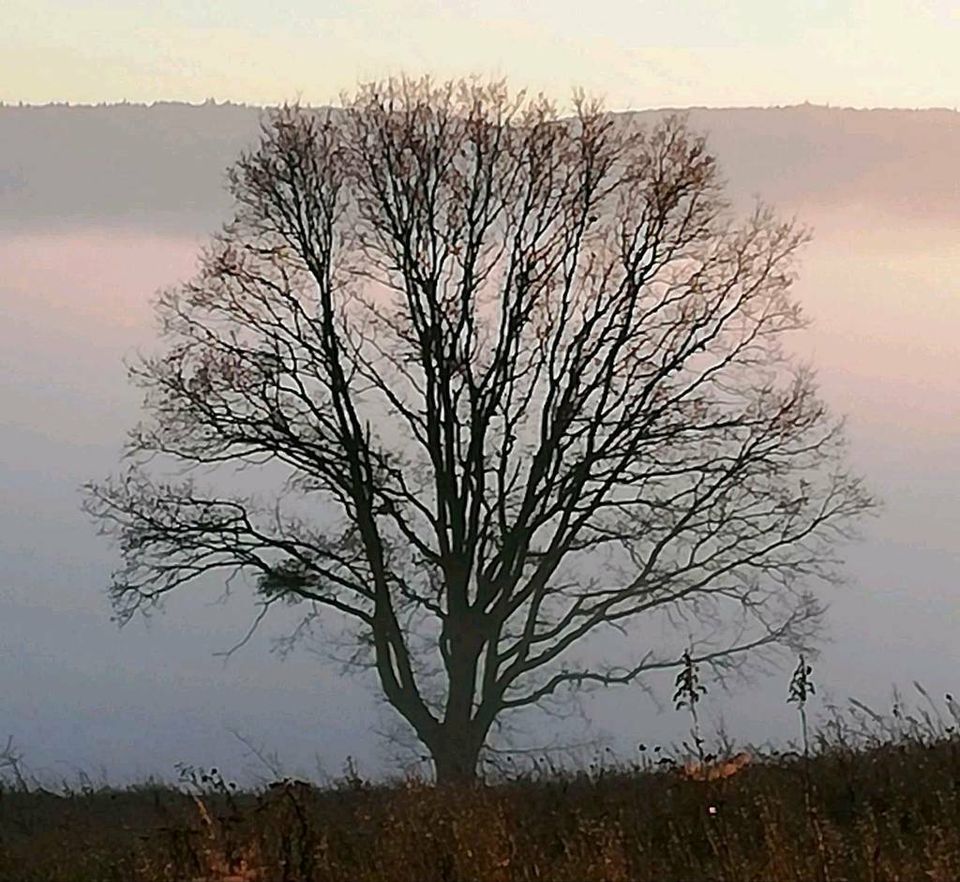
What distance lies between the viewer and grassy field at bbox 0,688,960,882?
7742 millimetres

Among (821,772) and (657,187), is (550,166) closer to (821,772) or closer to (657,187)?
(657,187)

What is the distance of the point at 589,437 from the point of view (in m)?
27.6

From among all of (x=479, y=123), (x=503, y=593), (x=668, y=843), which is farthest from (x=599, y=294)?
(x=668, y=843)

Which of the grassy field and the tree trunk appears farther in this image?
the tree trunk

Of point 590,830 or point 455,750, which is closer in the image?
point 590,830

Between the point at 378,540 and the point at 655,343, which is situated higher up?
the point at 655,343

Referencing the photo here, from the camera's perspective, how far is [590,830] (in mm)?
8617

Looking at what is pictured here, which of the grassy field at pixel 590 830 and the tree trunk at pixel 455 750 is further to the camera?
the tree trunk at pixel 455 750

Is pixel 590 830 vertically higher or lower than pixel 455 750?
lower

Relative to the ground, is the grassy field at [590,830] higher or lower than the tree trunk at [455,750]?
lower

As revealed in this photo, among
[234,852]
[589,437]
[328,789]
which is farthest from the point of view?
[589,437]

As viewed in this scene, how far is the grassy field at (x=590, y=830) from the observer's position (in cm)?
774

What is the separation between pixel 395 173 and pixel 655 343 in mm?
4887

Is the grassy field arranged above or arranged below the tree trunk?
below
